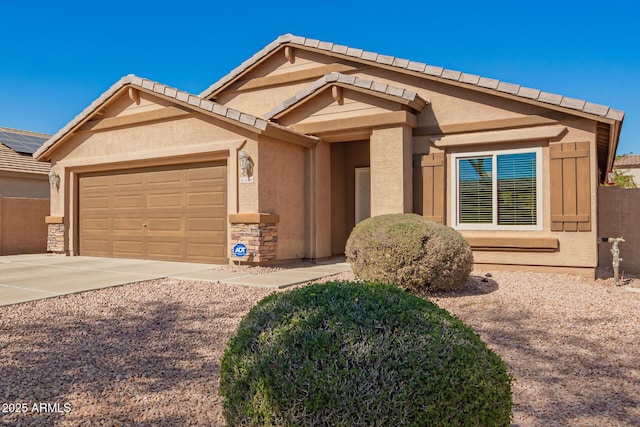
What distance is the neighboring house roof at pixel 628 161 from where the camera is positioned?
2903cm

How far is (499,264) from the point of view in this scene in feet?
32.3

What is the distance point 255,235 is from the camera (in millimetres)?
9664

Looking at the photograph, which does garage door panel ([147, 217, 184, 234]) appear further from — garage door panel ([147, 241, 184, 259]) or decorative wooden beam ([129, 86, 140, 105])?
decorative wooden beam ([129, 86, 140, 105])

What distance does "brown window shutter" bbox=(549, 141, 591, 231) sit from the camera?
9039 millimetres

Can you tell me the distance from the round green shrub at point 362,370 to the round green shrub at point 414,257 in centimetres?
429

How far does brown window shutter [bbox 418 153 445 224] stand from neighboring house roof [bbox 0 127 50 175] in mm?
15531

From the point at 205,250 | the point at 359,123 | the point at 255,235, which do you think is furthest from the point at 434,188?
A: the point at 205,250

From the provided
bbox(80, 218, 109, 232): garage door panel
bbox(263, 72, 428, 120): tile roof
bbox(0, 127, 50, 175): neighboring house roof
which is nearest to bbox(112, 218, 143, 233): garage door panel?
bbox(80, 218, 109, 232): garage door panel

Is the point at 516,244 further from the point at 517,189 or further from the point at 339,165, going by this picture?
the point at 339,165

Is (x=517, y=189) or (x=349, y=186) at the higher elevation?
(x=349, y=186)

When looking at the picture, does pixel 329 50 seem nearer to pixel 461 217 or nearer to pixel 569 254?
pixel 461 217

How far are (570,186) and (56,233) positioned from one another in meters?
13.5

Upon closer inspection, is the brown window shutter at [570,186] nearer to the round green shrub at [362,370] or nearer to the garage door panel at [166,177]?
the round green shrub at [362,370]

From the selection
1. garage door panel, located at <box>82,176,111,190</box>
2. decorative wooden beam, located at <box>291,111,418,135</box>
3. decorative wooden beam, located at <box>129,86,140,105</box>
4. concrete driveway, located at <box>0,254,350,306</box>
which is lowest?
concrete driveway, located at <box>0,254,350,306</box>
